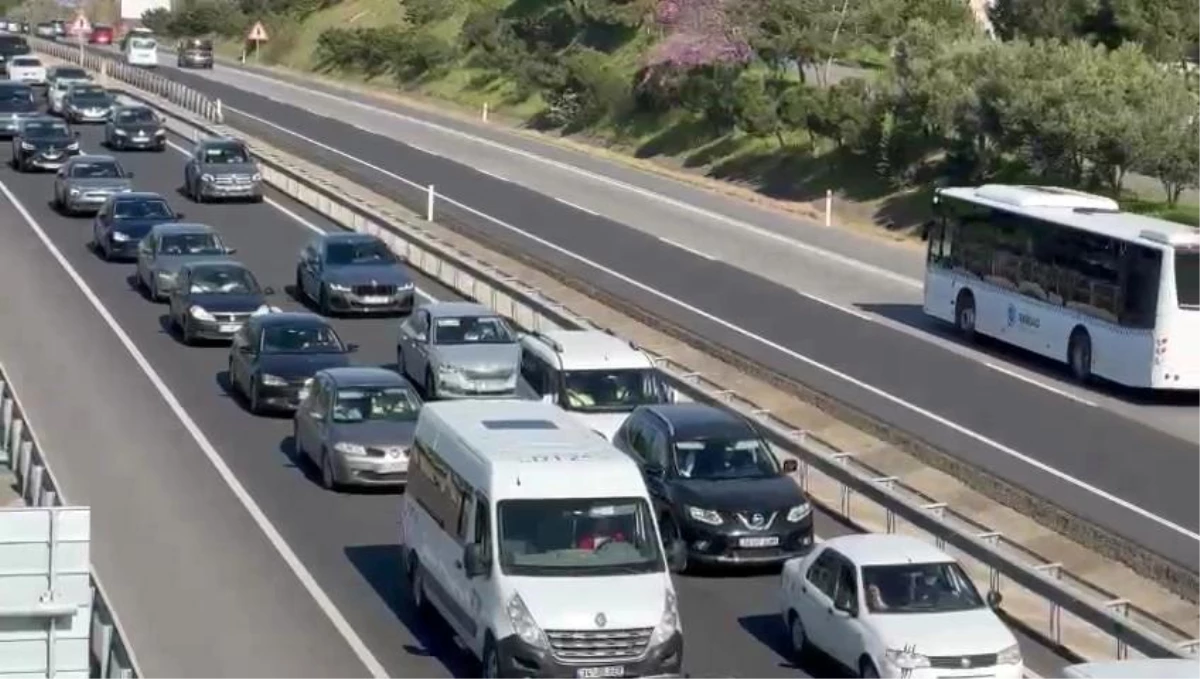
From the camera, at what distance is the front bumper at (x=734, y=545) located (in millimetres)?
22812

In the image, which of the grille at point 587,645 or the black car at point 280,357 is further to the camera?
the black car at point 280,357

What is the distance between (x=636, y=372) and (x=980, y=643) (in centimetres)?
1065

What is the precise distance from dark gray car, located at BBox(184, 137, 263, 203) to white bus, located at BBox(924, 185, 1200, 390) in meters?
17.0

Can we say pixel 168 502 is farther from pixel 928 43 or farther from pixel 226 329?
pixel 928 43

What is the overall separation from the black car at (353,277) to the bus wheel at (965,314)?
963 centimetres

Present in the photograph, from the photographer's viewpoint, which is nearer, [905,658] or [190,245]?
[905,658]

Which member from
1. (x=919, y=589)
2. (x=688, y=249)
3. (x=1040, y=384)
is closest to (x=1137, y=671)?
(x=919, y=589)

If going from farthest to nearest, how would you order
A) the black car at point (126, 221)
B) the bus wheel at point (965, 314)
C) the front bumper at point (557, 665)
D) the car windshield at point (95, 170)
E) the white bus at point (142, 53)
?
1. the white bus at point (142, 53)
2. the car windshield at point (95, 170)
3. the black car at point (126, 221)
4. the bus wheel at point (965, 314)
5. the front bumper at point (557, 665)

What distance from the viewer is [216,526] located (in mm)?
24375

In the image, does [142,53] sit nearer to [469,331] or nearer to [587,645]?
[469,331]

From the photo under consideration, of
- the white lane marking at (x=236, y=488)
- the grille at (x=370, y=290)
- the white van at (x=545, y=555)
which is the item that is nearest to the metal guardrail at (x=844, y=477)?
the grille at (x=370, y=290)

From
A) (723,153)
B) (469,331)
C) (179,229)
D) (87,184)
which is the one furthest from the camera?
(723,153)

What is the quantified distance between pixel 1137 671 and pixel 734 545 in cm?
775

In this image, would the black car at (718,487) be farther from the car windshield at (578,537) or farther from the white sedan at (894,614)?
the car windshield at (578,537)
